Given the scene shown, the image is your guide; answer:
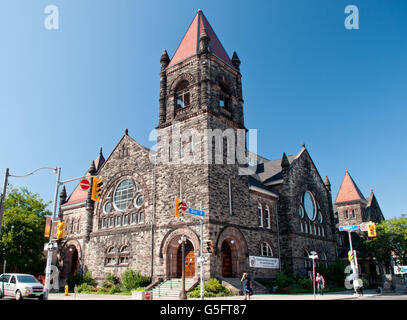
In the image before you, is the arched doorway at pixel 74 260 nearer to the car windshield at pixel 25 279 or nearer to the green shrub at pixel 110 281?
the green shrub at pixel 110 281

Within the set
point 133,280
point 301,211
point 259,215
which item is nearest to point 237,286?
point 133,280

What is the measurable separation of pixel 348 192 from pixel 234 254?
38331 millimetres

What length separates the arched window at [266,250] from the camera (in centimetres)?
3250

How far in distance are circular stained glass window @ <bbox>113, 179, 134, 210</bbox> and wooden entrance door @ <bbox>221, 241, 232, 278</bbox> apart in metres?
10.2

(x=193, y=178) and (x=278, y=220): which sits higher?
(x=193, y=178)

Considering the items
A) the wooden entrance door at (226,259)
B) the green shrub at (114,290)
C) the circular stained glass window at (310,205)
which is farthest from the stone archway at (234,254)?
the circular stained glass window at (310,205)

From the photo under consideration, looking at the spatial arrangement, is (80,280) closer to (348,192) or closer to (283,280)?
(283,280)

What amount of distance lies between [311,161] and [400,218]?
15164mm

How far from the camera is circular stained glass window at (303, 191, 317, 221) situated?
→ 3944cm
